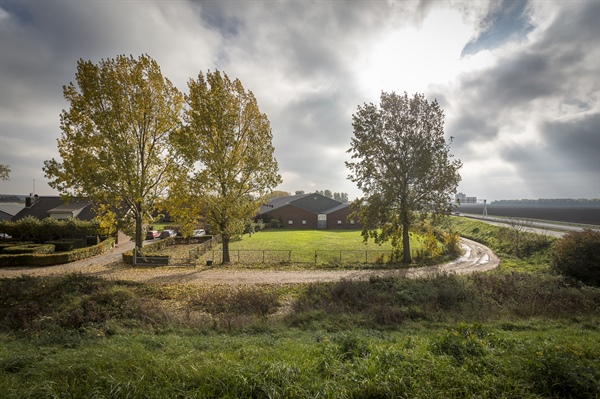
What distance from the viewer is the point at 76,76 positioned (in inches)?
757

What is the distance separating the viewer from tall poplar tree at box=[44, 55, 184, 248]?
1916cm

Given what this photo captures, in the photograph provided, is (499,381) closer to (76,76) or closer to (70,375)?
(70,375)

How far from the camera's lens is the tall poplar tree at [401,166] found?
69.7ft

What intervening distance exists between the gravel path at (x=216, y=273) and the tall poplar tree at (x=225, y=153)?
325 centimetres

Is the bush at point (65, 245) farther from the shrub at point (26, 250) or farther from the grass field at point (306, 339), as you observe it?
the grass field at point (306, 339)

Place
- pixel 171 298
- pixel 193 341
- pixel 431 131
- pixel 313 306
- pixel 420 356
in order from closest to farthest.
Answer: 1. pixel 420 356
2. pixel 193 341
3. pixel 313 306
4. pixel 171 298
5. pixel 431 131

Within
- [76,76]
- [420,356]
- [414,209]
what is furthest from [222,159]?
[420,356]

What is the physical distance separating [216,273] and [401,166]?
15.5m

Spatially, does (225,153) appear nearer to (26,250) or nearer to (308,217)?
(26,250)

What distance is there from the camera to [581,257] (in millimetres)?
16016

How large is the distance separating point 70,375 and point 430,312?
1101cm

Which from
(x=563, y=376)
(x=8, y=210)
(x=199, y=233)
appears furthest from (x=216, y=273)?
(x=8, y=210)

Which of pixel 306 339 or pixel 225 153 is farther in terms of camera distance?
pixel 225 153

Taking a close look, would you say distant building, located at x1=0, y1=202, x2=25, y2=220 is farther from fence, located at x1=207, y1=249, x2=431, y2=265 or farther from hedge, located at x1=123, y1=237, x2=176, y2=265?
fence, located at x1=207, y1=249, x2=431, y2=265
